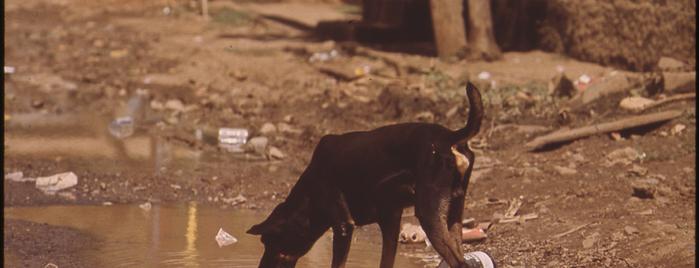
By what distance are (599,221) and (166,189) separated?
314 centimetres

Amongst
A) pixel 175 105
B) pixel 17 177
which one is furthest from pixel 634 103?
pixel 175 105

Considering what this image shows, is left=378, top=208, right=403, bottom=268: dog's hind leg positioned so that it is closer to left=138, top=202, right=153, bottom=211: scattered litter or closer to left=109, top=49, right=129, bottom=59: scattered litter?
left=138, top=202, right=153, bottom=211: scattered litter

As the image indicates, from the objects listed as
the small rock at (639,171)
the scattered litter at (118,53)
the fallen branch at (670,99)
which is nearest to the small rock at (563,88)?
the fallen branch at (670,99)

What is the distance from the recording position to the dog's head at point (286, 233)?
21.7ft

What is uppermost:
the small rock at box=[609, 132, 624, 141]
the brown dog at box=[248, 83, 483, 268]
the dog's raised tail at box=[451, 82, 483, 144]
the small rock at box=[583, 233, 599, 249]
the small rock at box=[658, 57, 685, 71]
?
the dog's raised tail at box=[451, 82, 483, 144]

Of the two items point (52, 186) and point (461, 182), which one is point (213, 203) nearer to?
point (52, 186)

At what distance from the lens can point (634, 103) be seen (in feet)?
35.6

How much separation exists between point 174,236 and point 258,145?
291cm

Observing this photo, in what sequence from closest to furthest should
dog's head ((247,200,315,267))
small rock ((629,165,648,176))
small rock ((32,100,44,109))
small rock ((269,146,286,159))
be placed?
dog's head ((247,200,315,267)) → small rock ((629,165,648,176)) → small rock ((269,146,286,159)) → small rock ((32,100,44,109))

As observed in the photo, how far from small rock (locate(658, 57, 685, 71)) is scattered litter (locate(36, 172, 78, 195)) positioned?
4.99m

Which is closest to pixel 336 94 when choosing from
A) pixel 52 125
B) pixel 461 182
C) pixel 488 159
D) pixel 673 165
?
pixel 52 125

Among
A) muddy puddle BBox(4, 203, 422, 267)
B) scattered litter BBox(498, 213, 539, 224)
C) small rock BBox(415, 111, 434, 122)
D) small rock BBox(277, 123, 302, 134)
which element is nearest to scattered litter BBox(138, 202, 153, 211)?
muddy puddle BBox(4, 203, 422, 267)

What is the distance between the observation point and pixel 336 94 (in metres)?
13.4

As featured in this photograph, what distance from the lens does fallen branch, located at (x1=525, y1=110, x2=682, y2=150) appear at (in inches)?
401
